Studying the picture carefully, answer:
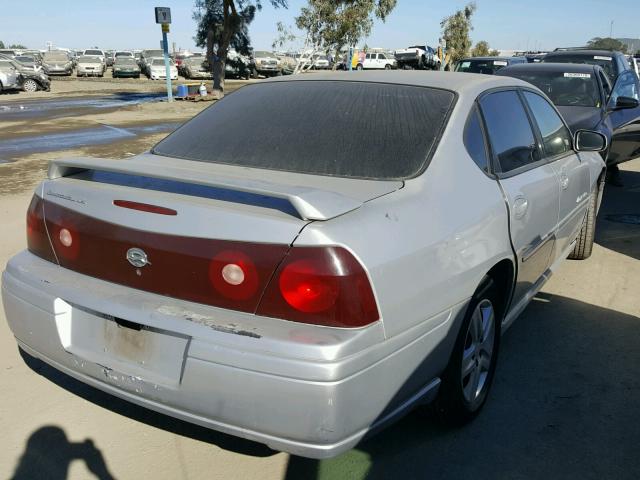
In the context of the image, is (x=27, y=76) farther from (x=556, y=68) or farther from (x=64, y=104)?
(x=556, y=68)

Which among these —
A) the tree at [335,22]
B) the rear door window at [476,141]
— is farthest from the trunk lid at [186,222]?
the tree at [335,22]

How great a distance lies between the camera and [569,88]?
8.35m

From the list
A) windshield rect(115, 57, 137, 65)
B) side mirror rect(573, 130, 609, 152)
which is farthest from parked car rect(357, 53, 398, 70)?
side mirror rect(573, 130, 609, 152)

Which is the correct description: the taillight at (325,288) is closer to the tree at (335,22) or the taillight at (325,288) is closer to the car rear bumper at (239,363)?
the car rear bumper at (239,363)

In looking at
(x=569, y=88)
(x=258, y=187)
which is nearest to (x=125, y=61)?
(x=569, y=88)

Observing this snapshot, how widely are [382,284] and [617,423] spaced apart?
1707 mm

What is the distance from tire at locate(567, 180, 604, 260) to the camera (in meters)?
5.41

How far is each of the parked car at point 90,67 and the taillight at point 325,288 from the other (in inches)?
1721

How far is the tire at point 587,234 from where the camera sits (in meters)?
5.41

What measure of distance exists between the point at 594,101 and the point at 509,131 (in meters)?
5.30

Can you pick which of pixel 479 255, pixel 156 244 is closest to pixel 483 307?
pixel 479 255

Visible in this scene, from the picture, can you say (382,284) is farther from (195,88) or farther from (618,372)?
(195,88)

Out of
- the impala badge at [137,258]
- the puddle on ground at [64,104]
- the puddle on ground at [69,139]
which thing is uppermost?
the impala badge at [137,258]

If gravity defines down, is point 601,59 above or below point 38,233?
above
